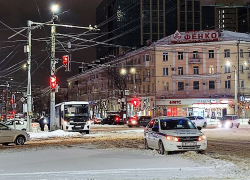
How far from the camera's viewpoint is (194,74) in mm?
76000

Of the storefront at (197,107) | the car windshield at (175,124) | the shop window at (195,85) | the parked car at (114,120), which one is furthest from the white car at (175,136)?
the shop window at (195,85)

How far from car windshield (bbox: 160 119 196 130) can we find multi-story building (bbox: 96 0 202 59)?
105897mm

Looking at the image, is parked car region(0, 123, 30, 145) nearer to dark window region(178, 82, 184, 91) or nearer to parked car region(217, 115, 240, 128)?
parked car region(217, 115, 240, 128)

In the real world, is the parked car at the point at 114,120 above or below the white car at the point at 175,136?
below

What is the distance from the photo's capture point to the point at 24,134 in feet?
81.8

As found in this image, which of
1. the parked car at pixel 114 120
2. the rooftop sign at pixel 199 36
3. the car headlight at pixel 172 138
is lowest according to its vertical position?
the parked car at pixel 114 120

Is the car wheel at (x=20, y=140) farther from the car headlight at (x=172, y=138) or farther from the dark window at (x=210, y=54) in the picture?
the dark window at (x=210, y=54)

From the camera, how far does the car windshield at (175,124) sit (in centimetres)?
1773

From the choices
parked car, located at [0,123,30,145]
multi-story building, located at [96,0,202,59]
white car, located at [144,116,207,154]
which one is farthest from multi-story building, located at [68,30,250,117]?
white car, located at [144,116,207,154]

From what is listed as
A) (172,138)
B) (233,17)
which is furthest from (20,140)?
(233,17)

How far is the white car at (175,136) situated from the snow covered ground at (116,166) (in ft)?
1.37

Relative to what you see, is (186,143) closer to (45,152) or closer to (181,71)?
(45,152)

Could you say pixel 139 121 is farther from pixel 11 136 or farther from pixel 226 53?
pixel 11 136

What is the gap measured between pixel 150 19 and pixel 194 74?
52.0 metres
